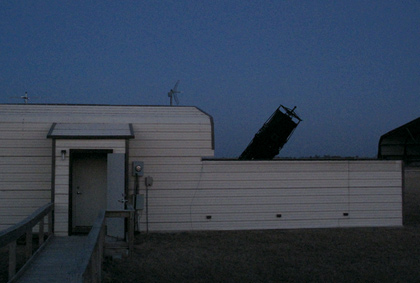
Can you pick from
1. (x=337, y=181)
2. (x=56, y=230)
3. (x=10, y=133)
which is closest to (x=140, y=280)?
(x=56, y=230)

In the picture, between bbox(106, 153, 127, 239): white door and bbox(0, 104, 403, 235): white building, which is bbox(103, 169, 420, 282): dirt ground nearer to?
bbox(0, 104, 403, 235): white building

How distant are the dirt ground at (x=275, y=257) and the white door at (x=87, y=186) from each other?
61.7 inches

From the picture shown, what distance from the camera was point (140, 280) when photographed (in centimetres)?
759

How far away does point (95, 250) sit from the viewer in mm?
5824

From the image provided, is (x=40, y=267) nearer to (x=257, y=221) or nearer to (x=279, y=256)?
(x=279, y=256)

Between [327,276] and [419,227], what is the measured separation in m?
6.67

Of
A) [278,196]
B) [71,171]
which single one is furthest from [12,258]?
[278,196]

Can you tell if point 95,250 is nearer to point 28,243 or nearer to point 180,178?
point 28,243

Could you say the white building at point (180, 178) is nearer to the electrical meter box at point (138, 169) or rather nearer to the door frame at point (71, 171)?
the door frame at point (71, 171)

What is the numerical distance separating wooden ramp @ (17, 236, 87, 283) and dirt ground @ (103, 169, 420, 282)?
69 centimetres

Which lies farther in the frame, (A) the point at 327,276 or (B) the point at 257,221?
(B) the point at 257,221

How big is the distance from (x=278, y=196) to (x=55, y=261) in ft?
21.0

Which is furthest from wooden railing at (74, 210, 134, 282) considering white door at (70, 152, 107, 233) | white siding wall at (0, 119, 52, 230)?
white siding wall at (0, 119, 52, 230)

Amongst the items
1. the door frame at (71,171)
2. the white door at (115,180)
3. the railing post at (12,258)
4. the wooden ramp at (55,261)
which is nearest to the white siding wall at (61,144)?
the door frame at (71,171)
